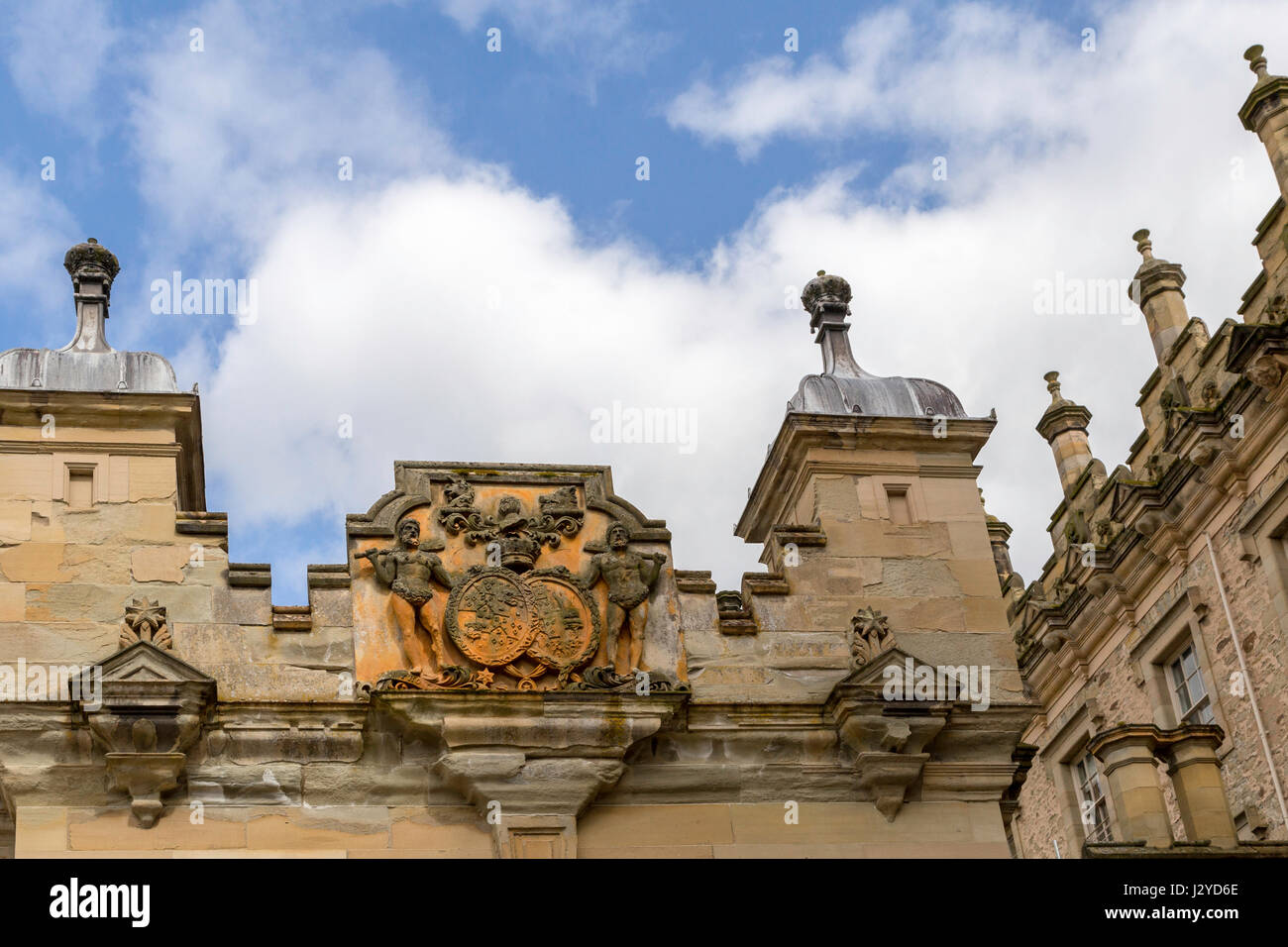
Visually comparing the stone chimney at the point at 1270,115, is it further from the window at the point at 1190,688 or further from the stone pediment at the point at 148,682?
the stone pediment at the point at 148,682

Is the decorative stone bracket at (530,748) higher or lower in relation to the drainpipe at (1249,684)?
lower

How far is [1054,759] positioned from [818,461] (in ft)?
41.1

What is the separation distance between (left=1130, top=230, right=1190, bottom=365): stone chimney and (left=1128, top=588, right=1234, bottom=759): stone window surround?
3145mm

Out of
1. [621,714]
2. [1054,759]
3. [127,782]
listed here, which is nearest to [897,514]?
[621,714]

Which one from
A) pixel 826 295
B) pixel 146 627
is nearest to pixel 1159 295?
pixel 826 295

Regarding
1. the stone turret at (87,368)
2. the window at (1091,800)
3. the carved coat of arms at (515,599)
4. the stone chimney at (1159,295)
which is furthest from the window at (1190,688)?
the stone turret at (87,368)

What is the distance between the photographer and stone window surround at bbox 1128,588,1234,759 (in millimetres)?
22062

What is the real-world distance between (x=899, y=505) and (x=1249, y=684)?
7.81 meters

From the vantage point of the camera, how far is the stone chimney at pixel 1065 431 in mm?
27141

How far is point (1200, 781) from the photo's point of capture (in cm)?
1448

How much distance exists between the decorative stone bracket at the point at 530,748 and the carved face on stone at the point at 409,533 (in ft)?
4.09

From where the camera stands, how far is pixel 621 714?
13.1 metres

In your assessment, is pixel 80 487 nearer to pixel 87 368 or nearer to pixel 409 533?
pixel 87 368

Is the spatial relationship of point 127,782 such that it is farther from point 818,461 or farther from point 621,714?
point 818,461
